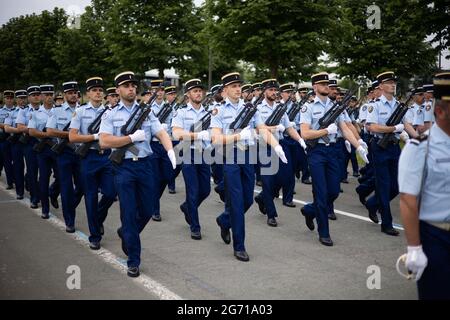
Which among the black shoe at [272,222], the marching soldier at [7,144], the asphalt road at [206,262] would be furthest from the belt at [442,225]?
the marching soldier at [7,144]

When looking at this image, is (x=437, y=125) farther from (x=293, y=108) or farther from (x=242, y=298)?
(x=293, y=108)

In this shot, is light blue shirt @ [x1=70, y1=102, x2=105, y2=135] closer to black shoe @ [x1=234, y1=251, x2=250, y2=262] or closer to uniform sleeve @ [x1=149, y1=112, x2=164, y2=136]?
uniform sleeve @ [x1=149, y1=112, x2=164, y2=136]

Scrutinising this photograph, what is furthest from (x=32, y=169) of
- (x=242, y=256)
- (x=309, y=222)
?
(x=309, y=222)

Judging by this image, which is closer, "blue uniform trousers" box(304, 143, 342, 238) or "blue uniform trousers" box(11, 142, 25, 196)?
"blue uniform trousers" box(304, 143, 342, 238)

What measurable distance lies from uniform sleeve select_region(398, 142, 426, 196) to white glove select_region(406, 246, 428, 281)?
1.16 ft

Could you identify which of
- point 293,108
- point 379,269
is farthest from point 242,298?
point 293,108

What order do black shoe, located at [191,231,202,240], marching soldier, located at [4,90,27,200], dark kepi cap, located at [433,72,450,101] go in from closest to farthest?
dark kepi cap, located at [433,72,450,101], black shoe, located at [191,231,202,240], marching soldier, located at [4,90,27,200]

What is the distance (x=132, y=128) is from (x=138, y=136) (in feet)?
0.62

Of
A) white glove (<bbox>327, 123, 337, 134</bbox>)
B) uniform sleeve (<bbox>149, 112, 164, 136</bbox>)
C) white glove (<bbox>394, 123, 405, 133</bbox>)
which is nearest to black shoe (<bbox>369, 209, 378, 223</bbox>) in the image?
white glove (<bbox>394, 123, 405, 133</bbox>)

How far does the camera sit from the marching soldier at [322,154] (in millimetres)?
6574

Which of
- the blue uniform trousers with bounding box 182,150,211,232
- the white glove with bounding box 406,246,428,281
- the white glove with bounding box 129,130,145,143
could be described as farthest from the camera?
the blue uniform trousers with bounding box 182,150,211,232

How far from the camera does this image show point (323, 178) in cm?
662

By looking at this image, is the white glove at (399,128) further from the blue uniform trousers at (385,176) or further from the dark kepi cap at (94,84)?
the dark kepi cap at (94,84)

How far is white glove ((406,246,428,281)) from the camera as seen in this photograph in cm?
305
